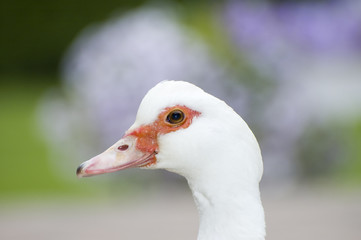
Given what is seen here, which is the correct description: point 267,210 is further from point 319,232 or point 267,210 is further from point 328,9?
point 328,9

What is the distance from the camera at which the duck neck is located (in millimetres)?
2451

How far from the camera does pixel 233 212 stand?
2457 mm

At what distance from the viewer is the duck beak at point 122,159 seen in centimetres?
253

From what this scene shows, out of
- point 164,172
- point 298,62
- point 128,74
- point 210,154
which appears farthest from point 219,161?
point 298,62

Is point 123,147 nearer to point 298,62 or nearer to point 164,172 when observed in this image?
point 164,172

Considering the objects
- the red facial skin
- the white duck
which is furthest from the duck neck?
the red facial skin

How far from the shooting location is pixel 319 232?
5844mm

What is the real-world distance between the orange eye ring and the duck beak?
5.0 inches

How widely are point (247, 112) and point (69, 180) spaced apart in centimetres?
238

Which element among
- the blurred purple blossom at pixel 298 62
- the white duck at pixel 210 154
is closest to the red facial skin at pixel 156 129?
the white duck at pixel 210 154

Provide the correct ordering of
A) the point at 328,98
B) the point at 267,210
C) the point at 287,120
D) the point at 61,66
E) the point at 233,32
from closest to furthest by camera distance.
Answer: the point at 267,210, the point at 287,120, the point at 233,32, the point at 328,98, the point at 61,66

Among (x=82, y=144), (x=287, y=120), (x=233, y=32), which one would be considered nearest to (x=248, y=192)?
(x=287, y=120)

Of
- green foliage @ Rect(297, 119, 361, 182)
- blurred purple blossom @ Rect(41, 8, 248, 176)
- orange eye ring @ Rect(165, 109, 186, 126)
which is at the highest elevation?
blurred purple blossom @ Rect(41, 8, 248, 176)

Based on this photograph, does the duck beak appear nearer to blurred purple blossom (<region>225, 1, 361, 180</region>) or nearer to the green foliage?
blurred purple blossom (<region>225, 1, 361, 180</region>)
